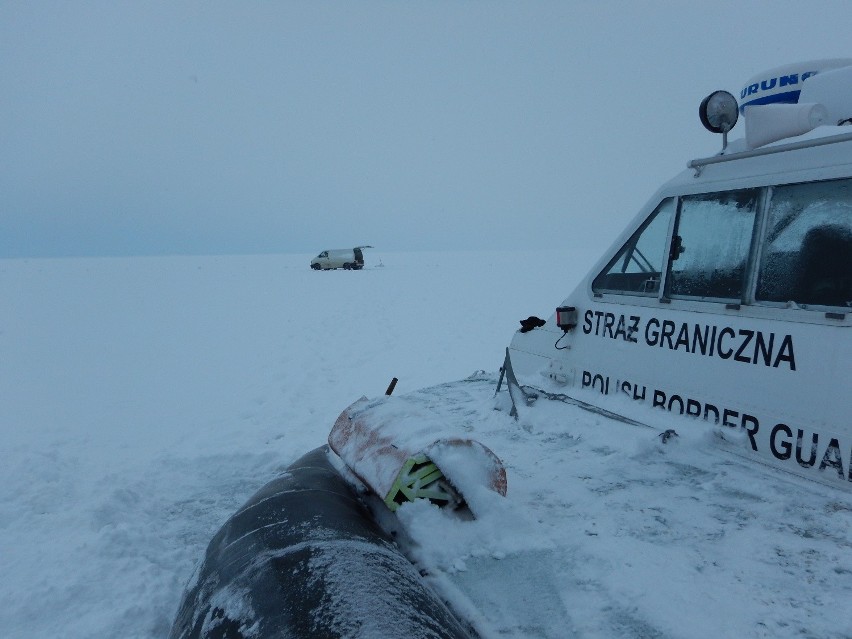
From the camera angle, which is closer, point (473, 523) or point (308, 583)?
point (308, 583)

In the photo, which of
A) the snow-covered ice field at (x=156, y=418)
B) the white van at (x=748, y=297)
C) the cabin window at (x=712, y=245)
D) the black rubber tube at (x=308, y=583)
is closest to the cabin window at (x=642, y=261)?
the white van at (x=748, y=297)

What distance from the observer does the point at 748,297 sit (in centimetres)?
298

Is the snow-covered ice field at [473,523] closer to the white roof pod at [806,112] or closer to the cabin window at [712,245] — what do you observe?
the cabin window at [712,245]

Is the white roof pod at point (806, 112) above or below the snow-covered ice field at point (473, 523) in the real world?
above

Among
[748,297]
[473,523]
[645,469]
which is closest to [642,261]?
[748,297]

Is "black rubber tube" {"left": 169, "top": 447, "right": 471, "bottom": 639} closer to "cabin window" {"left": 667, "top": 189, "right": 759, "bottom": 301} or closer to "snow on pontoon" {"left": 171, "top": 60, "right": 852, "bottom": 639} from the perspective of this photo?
"snow on pontoon" {"left": 171, "top": 60, "right": 852, "bottom": 639}

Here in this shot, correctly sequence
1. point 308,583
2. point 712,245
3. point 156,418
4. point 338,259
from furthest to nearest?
point 338,259 → point 156,418 → point 712,245 → point 308,583

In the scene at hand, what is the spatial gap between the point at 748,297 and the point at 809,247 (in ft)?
1.24

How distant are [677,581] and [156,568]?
2.90 metres

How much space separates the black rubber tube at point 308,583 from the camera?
62.5 inches

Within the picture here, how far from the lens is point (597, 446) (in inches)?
120

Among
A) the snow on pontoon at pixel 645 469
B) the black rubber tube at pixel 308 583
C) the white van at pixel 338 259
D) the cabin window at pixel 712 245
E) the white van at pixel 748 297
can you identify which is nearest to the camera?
the black rubber tube at pixel 308 583

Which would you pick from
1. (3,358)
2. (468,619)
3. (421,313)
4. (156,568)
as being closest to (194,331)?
(3,358)

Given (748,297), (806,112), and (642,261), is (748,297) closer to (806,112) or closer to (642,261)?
(642,261)
